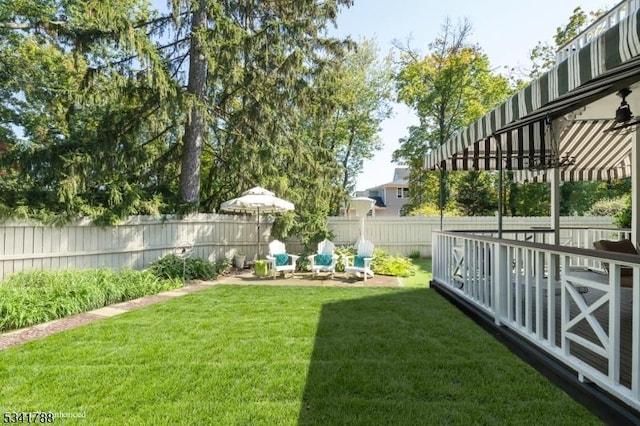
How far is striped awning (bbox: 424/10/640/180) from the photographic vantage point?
199cm

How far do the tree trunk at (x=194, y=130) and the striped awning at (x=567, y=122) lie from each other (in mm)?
5963

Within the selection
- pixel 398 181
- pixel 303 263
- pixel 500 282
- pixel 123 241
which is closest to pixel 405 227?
pixel 303 263

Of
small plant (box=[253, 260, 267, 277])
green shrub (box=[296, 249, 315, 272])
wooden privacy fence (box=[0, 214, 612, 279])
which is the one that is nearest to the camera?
wooden privacy fence (box=[0, 214, 612, 279])

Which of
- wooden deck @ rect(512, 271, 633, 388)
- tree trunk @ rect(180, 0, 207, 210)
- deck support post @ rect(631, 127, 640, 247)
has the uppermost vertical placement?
tree trunk @ rect(180, 0, 207, 210)

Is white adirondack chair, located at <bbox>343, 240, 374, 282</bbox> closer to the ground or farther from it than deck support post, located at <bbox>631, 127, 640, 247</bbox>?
closer to the ground

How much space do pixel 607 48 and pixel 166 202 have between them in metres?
9.13

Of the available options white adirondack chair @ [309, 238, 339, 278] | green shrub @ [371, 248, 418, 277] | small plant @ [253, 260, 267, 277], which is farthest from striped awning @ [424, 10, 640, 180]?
small plant @ [253, 260, 267, 277]

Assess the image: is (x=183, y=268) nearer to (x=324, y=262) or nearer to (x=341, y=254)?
(x=324, y=262)

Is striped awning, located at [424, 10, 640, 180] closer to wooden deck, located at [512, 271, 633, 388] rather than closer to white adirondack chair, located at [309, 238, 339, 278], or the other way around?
wooden deck, located at [512, 271, 633, 388]

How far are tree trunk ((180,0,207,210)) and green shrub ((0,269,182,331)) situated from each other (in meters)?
3.04

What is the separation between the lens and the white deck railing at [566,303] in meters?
2.44

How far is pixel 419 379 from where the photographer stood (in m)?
3.13

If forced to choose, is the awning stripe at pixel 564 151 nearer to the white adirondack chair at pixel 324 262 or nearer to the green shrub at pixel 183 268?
the white adirondack chair at pixel 324 262

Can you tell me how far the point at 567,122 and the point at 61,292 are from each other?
26.2ft
